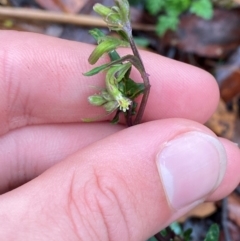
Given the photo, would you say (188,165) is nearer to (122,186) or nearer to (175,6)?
(122,186)

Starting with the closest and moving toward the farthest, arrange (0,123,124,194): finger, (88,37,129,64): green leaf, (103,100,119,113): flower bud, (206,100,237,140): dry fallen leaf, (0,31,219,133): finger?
(88,37,129,64): green leaf
(103,100,119,113): flower bud
(0,31,219,133): finger
(0,123,124,194): finger
(206,100,237,140): dry fallen leaf

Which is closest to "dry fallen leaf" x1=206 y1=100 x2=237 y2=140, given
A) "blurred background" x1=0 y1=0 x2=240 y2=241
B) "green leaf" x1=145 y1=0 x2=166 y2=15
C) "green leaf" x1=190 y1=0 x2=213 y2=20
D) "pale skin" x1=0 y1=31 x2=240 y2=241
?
"blurred background" x1=0 y1=0 x2=240 y2=241

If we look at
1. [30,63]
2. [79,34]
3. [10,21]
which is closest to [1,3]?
[10,21]

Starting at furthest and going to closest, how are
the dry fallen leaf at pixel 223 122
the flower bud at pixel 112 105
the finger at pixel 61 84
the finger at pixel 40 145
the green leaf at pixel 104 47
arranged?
the dry fallen leaf at pixel 223 122
the finger at pixel 40 145
the finger at pixel 61 84
the flower bud at pixel 112 105
the green leaf at pixel 104 47

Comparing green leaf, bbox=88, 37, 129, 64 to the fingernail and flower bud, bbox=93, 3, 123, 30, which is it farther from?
the fingernail

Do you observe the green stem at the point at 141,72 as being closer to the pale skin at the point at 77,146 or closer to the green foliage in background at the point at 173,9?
the pale skin at the point at 77,146

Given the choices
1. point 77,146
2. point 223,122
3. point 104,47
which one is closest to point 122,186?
point 104,47

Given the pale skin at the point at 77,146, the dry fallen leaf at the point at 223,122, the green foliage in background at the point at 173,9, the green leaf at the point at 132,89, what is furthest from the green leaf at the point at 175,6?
the green leaf at the point at 132,89
